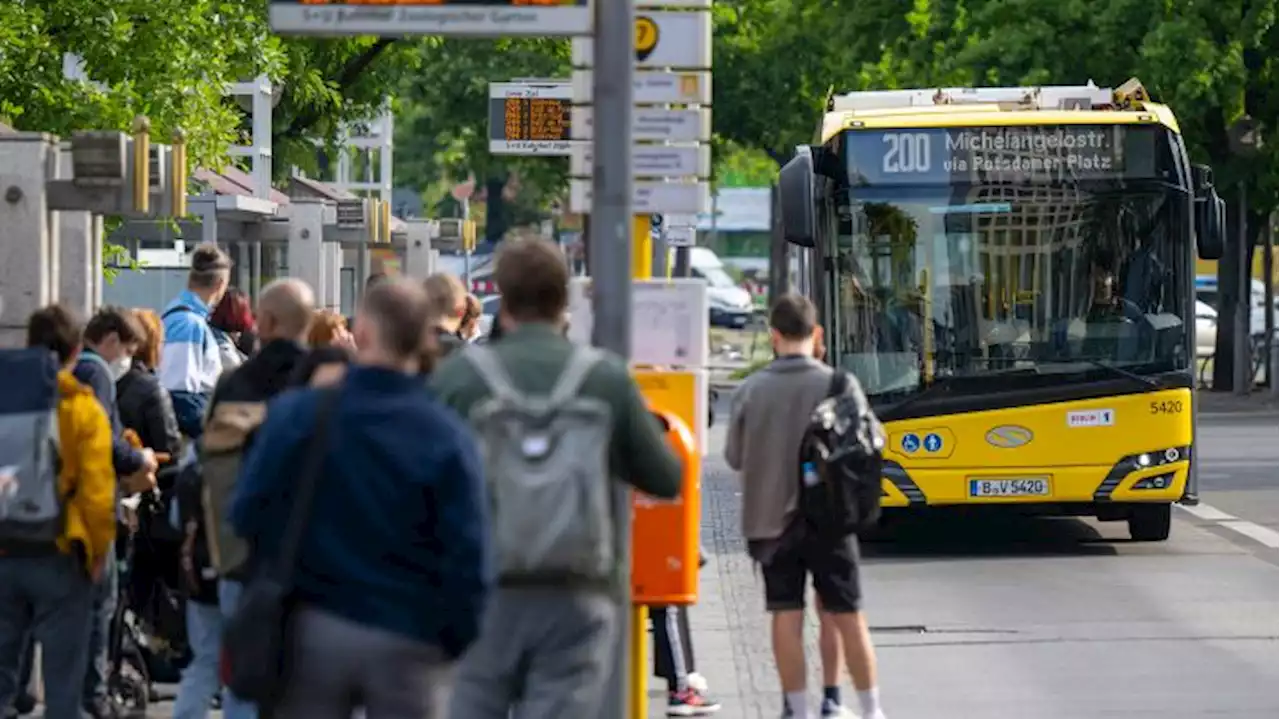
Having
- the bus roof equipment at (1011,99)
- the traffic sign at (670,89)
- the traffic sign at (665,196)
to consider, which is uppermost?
the bus roof equipment at (1011,99)

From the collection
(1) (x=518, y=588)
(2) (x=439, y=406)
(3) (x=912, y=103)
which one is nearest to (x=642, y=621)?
(1) (x=518, y=588)

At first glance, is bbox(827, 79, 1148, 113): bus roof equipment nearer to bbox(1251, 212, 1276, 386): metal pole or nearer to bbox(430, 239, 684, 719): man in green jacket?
bbox(430, 239, 684, 719): man in green jacket

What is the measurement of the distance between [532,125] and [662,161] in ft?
23.1

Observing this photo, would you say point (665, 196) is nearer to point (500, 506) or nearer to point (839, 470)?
point (839, 470)

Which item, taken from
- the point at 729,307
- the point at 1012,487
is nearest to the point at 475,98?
the point at 729,307

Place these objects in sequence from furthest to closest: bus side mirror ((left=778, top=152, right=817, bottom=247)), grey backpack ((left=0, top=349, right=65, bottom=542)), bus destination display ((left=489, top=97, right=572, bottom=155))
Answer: bus side mirror ((left=778, top=152, right=817, bottom=247)), bus destination display ((left=489, top=97, right=572, bottom=155)), grey backpack ((left=0, top=349, right=65, bottom=542))

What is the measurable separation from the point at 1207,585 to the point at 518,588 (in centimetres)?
1004

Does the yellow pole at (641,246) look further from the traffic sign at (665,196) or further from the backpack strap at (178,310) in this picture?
the backpack strap at (178,310)

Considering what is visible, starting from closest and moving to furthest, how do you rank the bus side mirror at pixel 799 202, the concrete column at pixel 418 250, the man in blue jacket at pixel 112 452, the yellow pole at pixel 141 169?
the man in blue jacket at pixel 112 452
the yellow pole at pixel 141 169
the bus side mirror at pixel 799 202
the concrete column at pixel 418 250

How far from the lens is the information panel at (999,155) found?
1794 cm

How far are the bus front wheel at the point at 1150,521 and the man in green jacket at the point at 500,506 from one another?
1200 centimetres

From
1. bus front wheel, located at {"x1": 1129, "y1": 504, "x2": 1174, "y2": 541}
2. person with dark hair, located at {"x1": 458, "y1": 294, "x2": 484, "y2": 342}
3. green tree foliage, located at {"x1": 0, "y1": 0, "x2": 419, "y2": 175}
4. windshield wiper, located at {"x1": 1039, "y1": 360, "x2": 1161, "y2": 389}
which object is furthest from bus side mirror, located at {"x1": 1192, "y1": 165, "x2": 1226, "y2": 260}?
green tree foliage, located at {"x1": 0, "y1": 0, "x2": 419, "y2": 175}

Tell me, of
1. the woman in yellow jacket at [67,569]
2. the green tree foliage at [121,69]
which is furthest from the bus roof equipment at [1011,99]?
the woman in yellow jacket at [67,569]

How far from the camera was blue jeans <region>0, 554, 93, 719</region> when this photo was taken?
8.91 metres
